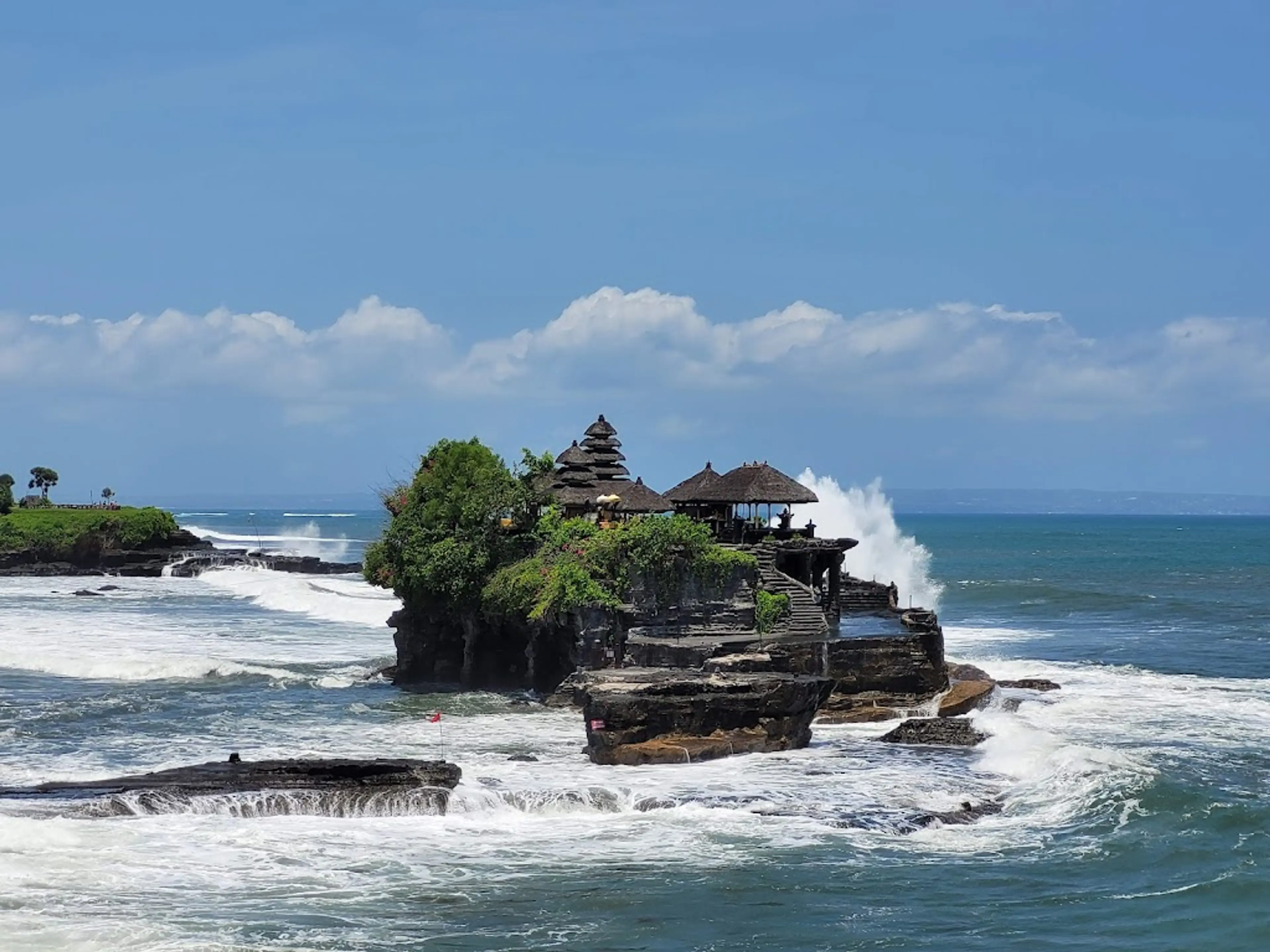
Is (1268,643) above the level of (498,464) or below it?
below

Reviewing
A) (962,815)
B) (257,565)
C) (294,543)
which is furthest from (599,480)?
(294,543)

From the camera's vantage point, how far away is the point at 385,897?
77.6 feet

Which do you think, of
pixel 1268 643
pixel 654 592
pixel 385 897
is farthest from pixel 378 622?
pixel 385 897

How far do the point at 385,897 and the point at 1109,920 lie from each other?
35.8ft

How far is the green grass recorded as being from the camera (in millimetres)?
101875

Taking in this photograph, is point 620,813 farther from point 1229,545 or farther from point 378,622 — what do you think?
point 1229,545

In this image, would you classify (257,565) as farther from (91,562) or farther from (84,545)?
(84,545)

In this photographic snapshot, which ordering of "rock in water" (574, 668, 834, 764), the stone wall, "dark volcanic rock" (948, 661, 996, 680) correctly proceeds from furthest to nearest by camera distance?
"dark volcanic rock" (948, 661, 996, 680) → the stone wall → "rock in water" (574, 668, 834, 764)

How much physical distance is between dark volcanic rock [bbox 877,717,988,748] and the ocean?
1.82ft

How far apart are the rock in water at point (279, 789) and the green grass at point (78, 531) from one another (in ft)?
249

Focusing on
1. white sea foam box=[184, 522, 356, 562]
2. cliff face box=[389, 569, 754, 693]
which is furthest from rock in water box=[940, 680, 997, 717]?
white sea foam box=[184, 522, 356, 562]

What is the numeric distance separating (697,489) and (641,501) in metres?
1.85

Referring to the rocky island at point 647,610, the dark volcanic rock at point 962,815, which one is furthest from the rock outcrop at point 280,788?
the dark volcanic rock at point 962,815

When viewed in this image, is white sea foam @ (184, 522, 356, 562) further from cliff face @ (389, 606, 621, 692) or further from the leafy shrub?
the leafy shrub
